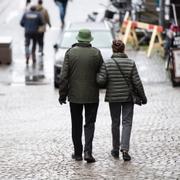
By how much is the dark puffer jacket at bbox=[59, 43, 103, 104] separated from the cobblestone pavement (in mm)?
899

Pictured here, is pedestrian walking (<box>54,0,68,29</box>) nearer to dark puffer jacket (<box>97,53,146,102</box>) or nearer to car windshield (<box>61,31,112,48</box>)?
car windshield (<box>61,31,112,48</box>)

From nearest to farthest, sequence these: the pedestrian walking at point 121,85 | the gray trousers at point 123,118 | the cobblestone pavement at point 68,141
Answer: the cobblestone pavement at point 68,141 → the pedestrian walking at point 121,85 → the gray trousers at point 123,118

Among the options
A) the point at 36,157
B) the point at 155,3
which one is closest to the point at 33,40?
the point at 155,3

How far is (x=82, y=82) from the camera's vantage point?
9641 millimetres

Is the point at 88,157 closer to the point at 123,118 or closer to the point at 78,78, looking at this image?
the point at 123,118

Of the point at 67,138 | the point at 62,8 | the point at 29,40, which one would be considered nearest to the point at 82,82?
the point at 67,138

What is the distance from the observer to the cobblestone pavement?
363 inches

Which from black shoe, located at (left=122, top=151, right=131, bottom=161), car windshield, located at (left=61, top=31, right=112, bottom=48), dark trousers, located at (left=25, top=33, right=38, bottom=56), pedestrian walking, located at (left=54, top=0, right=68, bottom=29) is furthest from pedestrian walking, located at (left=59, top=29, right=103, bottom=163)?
pedestrian walking, located at (left=54, top=0, right=68, bottom=29)

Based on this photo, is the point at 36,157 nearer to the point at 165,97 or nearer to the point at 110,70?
the point at 110,70

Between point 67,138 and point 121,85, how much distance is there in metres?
2.20

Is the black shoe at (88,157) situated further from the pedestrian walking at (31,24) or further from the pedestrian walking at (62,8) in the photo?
the pedestrian walking at (62,8)

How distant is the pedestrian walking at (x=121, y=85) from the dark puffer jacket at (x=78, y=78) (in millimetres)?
161

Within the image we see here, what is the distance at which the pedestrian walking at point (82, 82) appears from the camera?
31.6 feet

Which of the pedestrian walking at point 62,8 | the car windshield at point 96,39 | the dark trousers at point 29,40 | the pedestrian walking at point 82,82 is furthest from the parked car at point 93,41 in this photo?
the pedestrian walking at point 62,8
